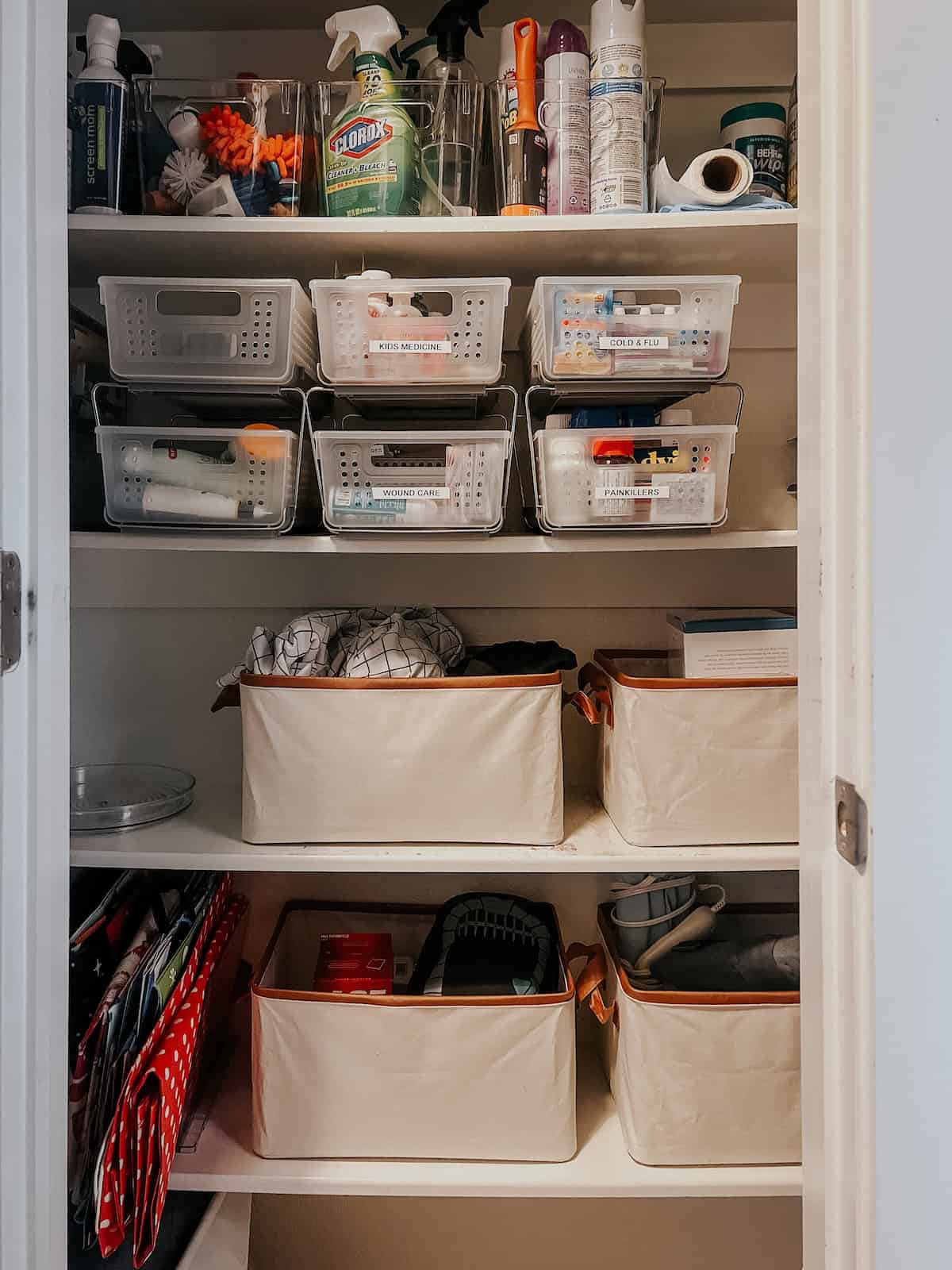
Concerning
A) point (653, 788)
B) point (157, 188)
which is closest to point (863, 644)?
point (653, 788)

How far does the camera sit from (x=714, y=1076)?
3.36 ft

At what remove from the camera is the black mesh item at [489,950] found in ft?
3.67

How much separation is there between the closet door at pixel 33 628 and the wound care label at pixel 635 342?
0.54m

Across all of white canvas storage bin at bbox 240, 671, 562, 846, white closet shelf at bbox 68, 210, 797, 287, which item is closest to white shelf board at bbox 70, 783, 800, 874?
white canvas storage bin at bbox 240, 671, 562, 846

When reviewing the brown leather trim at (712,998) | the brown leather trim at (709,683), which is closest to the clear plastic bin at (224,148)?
the brown leather trim at (709,683)

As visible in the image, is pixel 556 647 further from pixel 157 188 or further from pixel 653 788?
pixel 157 188

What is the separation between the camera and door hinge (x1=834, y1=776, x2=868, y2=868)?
584 mm

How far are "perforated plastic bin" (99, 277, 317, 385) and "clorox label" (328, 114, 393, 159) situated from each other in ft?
0.52

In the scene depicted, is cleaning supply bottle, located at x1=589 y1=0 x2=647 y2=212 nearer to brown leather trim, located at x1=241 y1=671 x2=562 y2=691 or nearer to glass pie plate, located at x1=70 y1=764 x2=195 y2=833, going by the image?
brown leather trim, located at x1=241 y1=671 x2=562 y2=691

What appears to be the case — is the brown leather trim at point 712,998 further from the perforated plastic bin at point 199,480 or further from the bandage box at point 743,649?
the perforated plastic bin at point 199,480

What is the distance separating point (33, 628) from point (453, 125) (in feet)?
2.37

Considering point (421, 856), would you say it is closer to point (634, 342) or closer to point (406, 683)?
point (406, 683)

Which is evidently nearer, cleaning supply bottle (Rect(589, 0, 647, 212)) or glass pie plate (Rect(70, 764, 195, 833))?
cleaning supply bottle (Rect(589, 0, 647, 212))

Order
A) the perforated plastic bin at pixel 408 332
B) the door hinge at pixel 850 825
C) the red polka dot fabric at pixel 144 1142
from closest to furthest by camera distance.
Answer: the door hinge at pixel 850 825 → the red polka dot fabric at pixel 144 1142 → the perforated plastic bin at pixel 408 332
